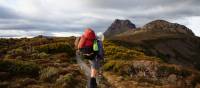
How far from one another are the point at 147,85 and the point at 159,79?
8.05 feet

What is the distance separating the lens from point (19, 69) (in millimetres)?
22500

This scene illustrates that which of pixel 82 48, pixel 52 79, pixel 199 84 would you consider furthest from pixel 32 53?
pixel 82 48

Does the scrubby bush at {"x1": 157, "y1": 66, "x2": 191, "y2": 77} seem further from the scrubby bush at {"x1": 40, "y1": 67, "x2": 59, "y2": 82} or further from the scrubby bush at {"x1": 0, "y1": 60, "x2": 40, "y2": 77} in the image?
the scrubby bush at {"x1": 0, "y1": 60, "x2": 40, "y2": 77}

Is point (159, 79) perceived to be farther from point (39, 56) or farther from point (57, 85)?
point (39, 56)

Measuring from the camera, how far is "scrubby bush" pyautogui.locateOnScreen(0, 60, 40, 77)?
2220cm

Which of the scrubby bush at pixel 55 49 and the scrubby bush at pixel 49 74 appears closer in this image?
the scrubby bush at pixel 49 74

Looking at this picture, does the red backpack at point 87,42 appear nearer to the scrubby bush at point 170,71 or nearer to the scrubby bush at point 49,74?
the scrubby bush at point 49,74

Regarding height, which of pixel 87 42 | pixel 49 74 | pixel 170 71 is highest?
pixel 87 42

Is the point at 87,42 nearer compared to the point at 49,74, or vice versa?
the point at 87,42

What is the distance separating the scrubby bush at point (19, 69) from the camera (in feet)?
72.8

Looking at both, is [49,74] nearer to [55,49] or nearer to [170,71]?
[170,71]

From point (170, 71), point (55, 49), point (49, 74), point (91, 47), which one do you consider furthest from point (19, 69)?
point (55, 49)

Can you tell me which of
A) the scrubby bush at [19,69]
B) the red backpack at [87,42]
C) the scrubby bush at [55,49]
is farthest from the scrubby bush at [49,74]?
the scrubby bush at [55,49]

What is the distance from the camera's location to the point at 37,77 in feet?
71.5
